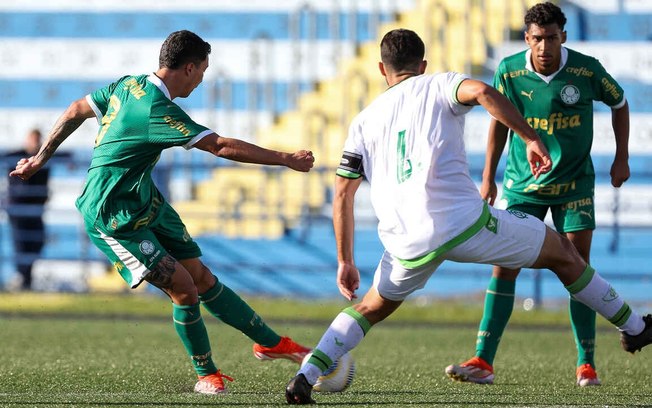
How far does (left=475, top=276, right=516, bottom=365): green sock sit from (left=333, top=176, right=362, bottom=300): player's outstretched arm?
1724 millimetres

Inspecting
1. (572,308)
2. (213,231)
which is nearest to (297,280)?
(213,231)

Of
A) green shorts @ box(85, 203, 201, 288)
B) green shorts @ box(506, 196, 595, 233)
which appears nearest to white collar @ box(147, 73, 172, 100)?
green shorts @ box(85, 203, 201, 288)

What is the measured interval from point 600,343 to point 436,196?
538 cm

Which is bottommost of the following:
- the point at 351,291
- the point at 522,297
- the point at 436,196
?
the point at 522,297

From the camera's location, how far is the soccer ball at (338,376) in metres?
6.84

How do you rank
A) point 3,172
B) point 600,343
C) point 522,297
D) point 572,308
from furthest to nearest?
point 3,172
point 522,297
point 600,343
point 572,308

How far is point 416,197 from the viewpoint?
6.12 metres

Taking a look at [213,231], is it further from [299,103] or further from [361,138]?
[361,138]

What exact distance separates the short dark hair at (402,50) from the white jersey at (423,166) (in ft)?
0.33

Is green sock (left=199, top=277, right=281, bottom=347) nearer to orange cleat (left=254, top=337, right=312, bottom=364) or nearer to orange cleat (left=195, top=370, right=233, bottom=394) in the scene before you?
orange cleat (left=254, top=337, right=312, bottom=364)

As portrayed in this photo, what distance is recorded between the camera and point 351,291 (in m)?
6.22

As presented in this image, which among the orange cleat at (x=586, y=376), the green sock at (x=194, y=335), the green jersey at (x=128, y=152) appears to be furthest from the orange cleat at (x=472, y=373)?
the green jersey at (x=128, y=152)

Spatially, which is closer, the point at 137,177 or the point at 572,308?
the point at 137,177

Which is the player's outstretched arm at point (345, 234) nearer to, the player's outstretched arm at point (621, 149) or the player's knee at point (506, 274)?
the player's knee at point (506, 274)
